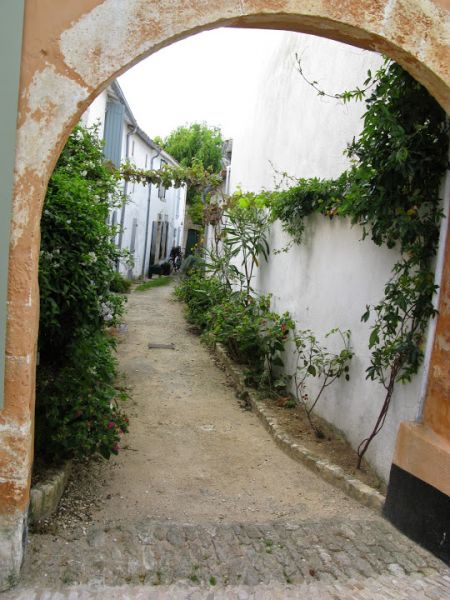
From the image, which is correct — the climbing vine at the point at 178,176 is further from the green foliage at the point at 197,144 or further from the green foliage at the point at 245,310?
the green foliage at the point at 197,144

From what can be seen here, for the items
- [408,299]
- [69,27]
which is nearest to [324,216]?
[408,299]

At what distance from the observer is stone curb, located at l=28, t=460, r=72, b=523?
147 inches

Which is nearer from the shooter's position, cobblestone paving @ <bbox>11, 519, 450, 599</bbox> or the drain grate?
cobblestone paving @ <bbox>11, 519, 450, 599</bbox>

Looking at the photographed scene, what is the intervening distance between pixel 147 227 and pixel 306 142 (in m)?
15.0

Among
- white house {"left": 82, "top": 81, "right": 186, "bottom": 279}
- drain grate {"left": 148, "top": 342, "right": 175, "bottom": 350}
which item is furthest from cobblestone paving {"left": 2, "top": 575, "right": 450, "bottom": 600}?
drain grate {"left": 148, "top": 342, "right": 175, "bottom": 350}

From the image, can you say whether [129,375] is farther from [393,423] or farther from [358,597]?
[358,597]

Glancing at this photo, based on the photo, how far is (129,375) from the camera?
27.1 ft

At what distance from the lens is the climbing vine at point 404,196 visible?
13.1 feet

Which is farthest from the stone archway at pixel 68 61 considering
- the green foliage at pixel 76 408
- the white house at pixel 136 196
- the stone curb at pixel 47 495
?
the white house at pixel 136 196

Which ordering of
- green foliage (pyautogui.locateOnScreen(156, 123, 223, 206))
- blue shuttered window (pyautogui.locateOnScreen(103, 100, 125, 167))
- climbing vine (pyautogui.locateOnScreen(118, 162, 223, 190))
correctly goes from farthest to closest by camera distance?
1. green foliage (pyautogui.locateOnScreen(156, 123, 223, 206))
2. climbing vine (pyautogui.locateOnScreen(118, 162, 223, 190))
3. blue shuttered window (pyautogui.locateOnScreen(103, 100, 125, 167))

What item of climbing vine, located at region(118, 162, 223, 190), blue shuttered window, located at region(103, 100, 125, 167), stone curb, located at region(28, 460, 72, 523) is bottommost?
stone curb, located at region(28, 460, 72, 523)

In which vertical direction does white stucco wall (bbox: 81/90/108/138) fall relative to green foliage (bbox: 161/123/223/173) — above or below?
below

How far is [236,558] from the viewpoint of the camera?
3.58 meters

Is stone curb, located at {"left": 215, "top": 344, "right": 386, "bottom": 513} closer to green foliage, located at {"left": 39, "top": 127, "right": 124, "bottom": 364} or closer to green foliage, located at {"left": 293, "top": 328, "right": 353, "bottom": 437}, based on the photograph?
green foliage, located at {"left": 293, "top": 328, "right": 353, "bottom": 437}
